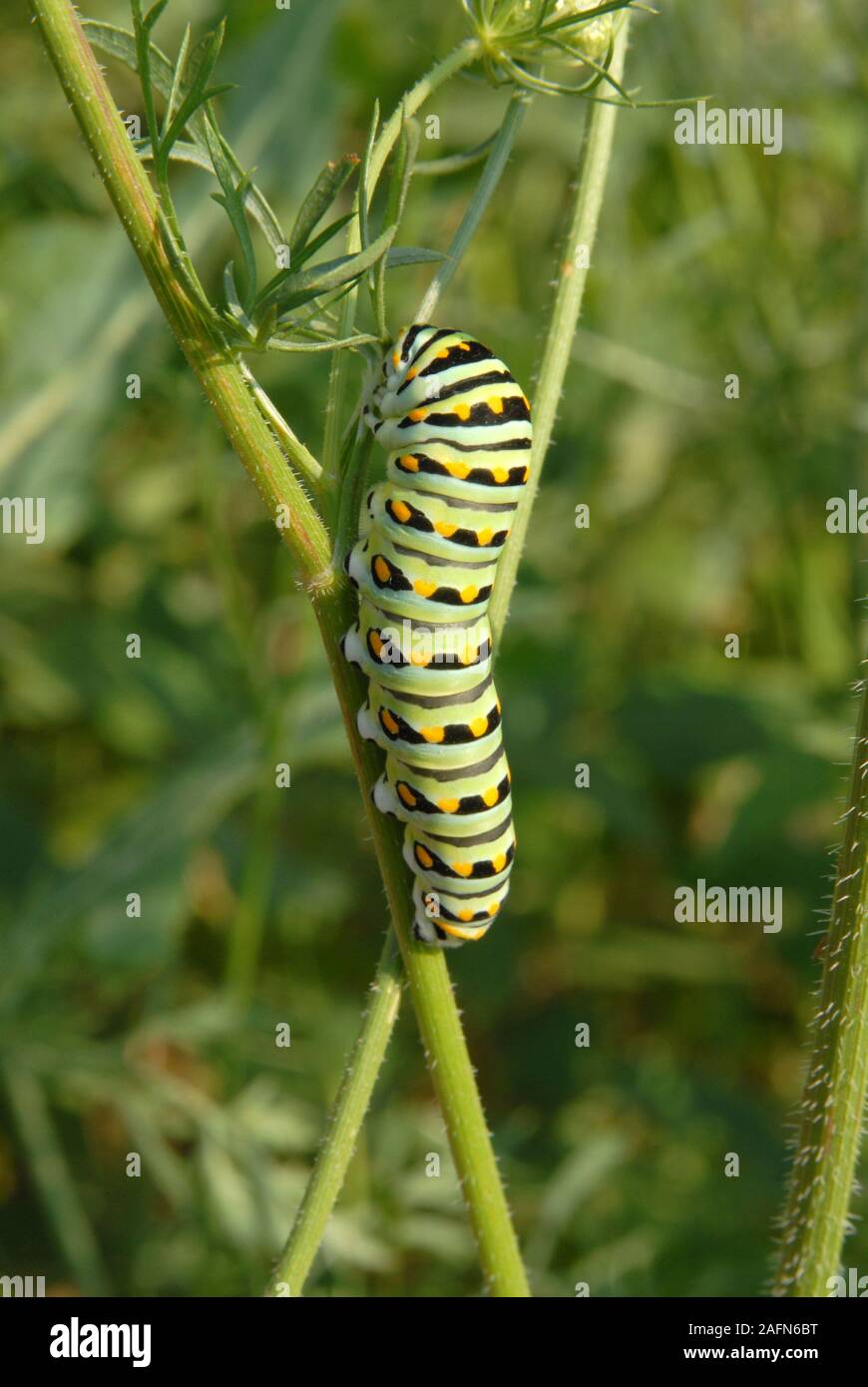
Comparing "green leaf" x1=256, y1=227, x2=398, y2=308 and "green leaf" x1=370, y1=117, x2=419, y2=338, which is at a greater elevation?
"green leaf" x1=370, y1=117, x2=419, y2=338

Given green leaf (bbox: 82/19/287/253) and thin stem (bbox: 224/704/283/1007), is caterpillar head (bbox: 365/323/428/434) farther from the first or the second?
thin stem (bbox: 224/704/283/1007)

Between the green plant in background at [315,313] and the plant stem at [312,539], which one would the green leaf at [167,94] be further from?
the plant stem at [312,539]

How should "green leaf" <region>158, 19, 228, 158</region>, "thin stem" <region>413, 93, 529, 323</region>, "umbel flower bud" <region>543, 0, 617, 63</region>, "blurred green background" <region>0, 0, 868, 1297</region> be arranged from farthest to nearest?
"blurred green background" <region>0, 0, 868, 1297</region> → "umbel flower bud" <region>543, 0, 617, 63</region> → "thin stem" <region>413, 93, 529, 323</region> → "green leaf" <region>158, 19, 228, 158</region>

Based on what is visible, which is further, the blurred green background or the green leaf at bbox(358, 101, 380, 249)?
the blurred green background

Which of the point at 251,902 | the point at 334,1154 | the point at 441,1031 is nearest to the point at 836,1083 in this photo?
the point at 441,1031

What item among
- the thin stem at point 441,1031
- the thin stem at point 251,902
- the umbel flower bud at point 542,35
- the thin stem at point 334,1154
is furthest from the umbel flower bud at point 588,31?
the thin stem at point 251,902

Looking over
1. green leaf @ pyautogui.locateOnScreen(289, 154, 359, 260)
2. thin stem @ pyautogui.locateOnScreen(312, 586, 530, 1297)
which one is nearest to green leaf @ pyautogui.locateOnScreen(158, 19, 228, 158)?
green leaf @ pyautogui.locateOnScreen(289, 154, 359, 260)
